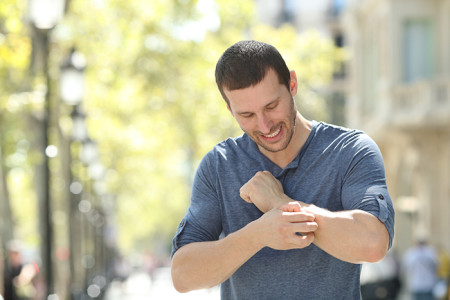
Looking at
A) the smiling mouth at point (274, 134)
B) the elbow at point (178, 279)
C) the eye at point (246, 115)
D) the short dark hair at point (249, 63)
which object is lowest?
the elbow at point (178, 279)

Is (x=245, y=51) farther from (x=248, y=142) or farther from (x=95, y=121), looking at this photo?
(x=95, y=121)

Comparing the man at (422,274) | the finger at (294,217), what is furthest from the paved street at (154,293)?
the finger at (294,217)

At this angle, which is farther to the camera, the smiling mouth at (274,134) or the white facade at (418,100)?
the white facade at (418,100)

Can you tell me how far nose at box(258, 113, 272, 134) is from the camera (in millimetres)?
2947

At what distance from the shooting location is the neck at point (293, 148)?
3121mm

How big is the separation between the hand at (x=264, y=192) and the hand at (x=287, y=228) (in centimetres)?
7

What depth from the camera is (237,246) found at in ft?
9.37

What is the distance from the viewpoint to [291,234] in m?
2.78

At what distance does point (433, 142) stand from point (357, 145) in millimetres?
26004

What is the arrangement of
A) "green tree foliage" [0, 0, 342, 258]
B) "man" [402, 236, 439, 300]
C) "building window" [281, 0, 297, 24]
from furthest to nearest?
"building window" [281, 0, 297, 24], "green tree foliage" [0, 0, 342, 258], "man" [402, 236, 439, 300]

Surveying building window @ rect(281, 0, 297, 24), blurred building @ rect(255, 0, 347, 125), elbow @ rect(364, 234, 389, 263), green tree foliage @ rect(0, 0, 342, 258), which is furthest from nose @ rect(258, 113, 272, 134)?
building window @ rect(281, 0, 297, 24)

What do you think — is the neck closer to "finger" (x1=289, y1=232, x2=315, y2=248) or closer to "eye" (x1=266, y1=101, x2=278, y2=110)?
"eye" (x1=266, y1=101, x2=278, y2=110)

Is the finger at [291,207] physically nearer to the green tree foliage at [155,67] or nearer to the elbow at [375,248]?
the elbow at [375,248]

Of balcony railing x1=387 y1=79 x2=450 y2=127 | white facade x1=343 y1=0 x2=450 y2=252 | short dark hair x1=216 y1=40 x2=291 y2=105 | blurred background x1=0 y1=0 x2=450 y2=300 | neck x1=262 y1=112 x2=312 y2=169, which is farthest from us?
white facade x1=343 y1=0 x2=450 y2=252
